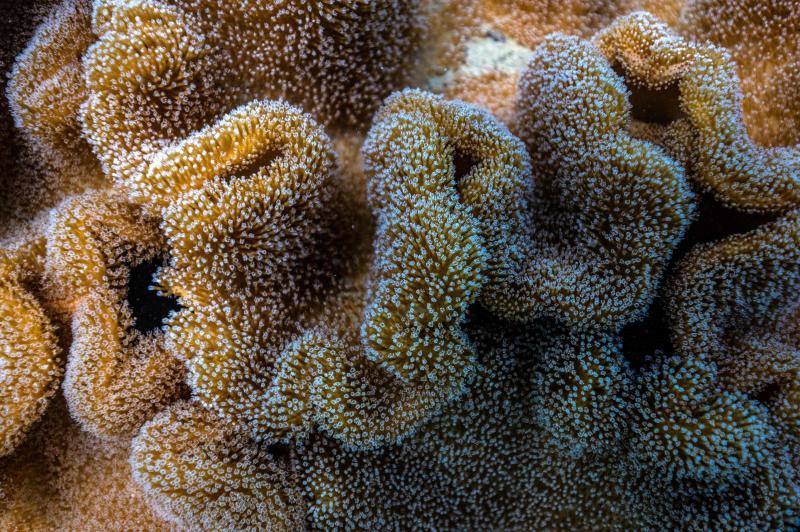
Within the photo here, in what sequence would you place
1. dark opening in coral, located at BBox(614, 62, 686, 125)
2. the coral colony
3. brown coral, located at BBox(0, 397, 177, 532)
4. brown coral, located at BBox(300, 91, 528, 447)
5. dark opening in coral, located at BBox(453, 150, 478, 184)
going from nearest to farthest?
1. brown coral, located at BBox(300, 91, 528, 447)
2. the coral colony
3. dark opening in coral, located at BBox(453, 150, 478, 184)
4. dark opening in coral, located at BBox(614, 62, 686, 125)
5. brown coral, located at BBox(0, 397, 177, 532)

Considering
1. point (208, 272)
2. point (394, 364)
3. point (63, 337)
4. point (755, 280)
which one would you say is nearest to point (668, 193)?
point (755, 280)

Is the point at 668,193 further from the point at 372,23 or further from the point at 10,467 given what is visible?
the point at 10,467

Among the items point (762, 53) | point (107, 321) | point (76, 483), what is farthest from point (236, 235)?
point (762, 53)

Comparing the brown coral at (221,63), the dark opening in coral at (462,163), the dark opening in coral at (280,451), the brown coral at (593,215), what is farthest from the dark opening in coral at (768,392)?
the brown coral at (221,63)

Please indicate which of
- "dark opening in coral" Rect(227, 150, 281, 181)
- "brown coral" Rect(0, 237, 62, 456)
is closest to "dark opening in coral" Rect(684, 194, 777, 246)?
"dark opening in coral" Rect(227, 150, 281, 181)

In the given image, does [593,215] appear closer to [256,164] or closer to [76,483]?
[256,164]

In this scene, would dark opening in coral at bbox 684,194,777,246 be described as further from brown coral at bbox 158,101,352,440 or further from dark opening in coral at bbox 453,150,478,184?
brown coral at bbox 158,101,352,440
